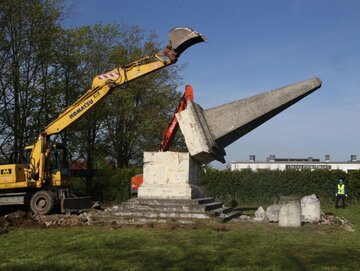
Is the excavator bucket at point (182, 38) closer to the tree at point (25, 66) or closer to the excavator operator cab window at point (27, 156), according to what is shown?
the excavator operator cab window at point (27, 156)

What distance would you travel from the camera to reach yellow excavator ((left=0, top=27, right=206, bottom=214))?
17.0 meters

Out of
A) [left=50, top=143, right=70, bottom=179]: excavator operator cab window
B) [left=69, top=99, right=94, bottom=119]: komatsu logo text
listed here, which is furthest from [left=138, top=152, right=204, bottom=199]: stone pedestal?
[left=50, top=143, right=70, bottom=179]: excavator operator cab window

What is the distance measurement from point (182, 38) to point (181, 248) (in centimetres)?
820

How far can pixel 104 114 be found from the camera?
3431 cm

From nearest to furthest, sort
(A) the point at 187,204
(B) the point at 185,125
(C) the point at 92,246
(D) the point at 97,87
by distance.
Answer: (C) the point at 92,246, (A) the point at 187,204, (B) the point at 185,125, (D) the point at 97,87

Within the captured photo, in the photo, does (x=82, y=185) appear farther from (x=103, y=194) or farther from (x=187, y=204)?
(x=187, y=204)

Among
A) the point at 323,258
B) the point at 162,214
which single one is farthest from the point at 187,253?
the point at 162,214

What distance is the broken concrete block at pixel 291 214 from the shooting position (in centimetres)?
1336

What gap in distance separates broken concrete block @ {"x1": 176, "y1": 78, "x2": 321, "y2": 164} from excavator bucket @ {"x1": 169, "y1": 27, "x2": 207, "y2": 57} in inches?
76.6

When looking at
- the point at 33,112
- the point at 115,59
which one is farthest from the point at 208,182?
the point at 115,59

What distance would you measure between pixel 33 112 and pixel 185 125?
606 inches

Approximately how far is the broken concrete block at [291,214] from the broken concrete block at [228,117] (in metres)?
2.99

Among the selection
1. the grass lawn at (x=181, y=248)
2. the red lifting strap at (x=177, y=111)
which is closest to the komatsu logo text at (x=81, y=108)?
the red lifting strap at (x=177, y=111)

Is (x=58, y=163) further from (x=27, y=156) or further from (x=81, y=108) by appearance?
(x=81, y=108)
